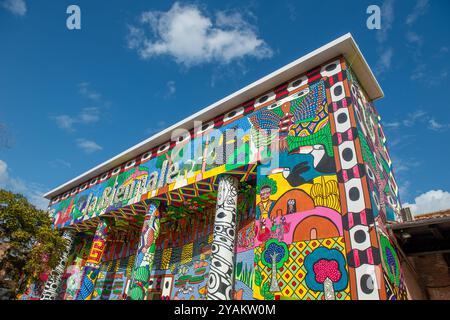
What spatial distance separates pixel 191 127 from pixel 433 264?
28.1 feet

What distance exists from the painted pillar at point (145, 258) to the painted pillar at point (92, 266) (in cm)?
323

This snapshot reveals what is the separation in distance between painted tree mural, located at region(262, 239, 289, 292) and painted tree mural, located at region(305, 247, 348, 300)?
0.58 m

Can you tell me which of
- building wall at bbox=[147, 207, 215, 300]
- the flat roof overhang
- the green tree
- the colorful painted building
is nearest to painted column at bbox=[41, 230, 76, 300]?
the colorful painted building

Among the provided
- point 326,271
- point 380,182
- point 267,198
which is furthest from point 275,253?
Answer: point 380,182

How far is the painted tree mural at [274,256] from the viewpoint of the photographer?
6555 millimetres

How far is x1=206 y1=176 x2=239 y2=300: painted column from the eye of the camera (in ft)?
24.7

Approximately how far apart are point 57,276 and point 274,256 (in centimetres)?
1242

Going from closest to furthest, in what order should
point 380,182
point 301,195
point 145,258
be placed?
point 301,195, point 380,182, point 145,258

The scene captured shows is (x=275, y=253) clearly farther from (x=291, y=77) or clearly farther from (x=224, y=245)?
(x=291, y=77)

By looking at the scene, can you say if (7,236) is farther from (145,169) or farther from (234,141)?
(234,141)

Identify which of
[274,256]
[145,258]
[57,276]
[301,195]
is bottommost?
[274,256]

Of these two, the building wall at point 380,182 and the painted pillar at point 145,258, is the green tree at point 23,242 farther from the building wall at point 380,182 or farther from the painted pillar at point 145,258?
the building wall at point 380,182

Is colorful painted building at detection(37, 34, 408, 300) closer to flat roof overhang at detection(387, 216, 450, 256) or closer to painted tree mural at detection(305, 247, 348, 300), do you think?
painted tree mural at detection(305, 247, 348, 300)

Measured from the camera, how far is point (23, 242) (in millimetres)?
11625
